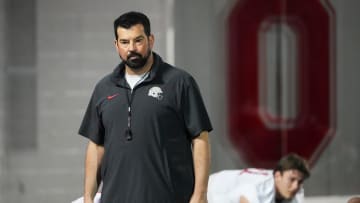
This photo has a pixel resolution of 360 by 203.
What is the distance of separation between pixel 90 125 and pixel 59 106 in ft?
8.46

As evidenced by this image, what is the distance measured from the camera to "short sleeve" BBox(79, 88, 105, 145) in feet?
9.86

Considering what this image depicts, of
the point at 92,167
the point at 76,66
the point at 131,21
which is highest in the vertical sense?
the point at 131,21

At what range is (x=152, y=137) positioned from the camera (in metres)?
2.87

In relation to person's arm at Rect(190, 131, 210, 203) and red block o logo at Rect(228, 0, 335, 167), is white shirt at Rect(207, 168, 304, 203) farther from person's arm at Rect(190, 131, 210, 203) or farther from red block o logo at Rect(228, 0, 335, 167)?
person's arm at Rect(190, 131, 210, 203)


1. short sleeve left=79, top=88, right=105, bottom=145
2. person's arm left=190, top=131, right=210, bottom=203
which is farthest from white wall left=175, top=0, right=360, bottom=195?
person's arm left=190, top=131, right=210, bottom=203

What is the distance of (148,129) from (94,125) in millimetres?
237

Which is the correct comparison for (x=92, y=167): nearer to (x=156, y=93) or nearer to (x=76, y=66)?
(x=156, y=93)

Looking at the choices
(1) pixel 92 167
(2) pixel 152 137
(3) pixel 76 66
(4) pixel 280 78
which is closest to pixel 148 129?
(2) pixel 152 137

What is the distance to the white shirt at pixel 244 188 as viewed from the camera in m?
4.49

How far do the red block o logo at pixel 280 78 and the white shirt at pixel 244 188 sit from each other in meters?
1.19

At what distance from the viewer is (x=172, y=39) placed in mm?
5582

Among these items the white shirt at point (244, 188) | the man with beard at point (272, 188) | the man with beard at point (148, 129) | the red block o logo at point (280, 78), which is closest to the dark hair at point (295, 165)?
the man with beard at point (272, 188)

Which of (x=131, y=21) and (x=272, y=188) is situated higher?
(x=131, y=21)

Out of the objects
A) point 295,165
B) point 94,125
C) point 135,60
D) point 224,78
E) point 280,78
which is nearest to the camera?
point 135,60
